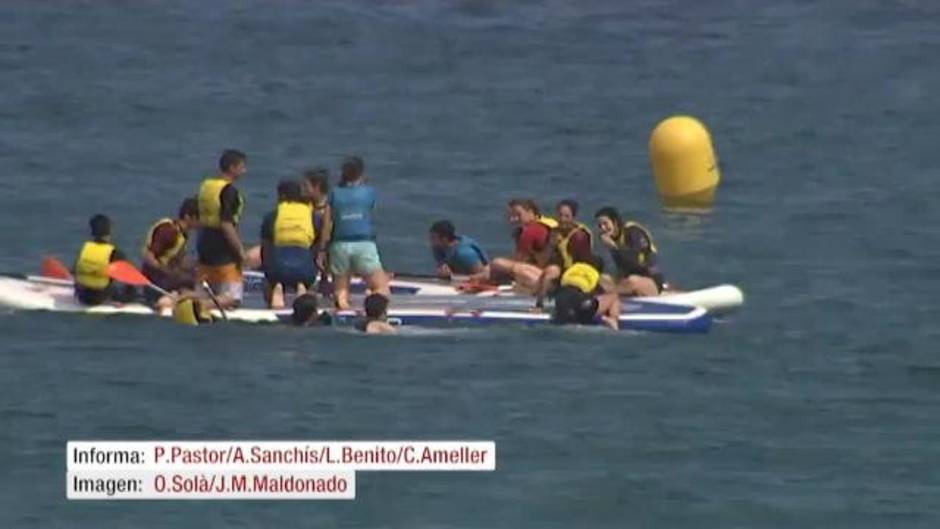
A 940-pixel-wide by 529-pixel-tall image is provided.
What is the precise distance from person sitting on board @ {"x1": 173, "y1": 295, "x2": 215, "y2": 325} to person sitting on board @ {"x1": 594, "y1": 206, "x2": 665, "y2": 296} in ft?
12.3

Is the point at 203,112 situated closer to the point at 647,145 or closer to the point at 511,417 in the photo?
the point at 647,145

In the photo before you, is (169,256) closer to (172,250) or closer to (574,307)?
(172,250)

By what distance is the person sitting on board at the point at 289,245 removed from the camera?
1158 inches

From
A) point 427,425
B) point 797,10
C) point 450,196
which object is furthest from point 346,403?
point 797,10

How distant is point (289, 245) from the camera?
96.5 feet

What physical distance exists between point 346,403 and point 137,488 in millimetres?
3658

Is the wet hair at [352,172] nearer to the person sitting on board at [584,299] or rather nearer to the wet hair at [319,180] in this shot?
the wet hair at [319,180]

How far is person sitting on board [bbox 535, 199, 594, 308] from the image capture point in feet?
97.1

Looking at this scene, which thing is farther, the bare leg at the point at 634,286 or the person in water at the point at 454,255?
the person in water at the point at 454,255

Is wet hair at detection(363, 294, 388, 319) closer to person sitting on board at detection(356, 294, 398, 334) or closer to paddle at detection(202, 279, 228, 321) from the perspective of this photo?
person sitting on board at detection(356, 294, 398, 334)

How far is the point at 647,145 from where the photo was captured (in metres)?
42.6
